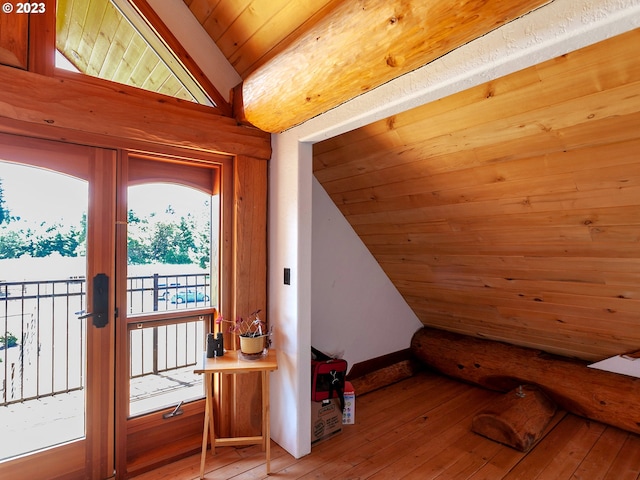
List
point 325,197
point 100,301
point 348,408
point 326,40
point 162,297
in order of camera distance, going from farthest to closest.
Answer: point 325,197
point 348,408
point 162,297
point 100,301
point 326,40

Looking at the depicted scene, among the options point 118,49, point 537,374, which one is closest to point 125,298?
point 118,49

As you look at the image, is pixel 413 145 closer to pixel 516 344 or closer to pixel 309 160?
pixel 309 160

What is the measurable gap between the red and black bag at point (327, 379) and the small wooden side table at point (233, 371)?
377mm

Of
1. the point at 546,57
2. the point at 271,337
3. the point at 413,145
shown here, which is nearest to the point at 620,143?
the point at 546,57

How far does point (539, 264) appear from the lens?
7.84 feet

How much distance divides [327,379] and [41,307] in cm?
177

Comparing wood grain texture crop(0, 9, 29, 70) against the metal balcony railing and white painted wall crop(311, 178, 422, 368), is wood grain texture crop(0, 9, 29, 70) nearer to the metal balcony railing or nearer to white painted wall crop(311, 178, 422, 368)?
the metal balcony railing

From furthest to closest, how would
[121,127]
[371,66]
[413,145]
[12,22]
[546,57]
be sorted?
[413,145], [121,127], [12,22], [371,66], [546,57]

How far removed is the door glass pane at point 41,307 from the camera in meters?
1.78

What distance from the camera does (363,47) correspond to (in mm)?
1419

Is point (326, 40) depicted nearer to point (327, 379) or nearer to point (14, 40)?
point (14, 40)

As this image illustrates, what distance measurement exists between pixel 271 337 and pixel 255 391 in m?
0.38

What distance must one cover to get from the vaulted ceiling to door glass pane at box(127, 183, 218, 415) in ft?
2.35

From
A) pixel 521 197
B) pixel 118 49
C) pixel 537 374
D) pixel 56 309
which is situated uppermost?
pixel 118 49
